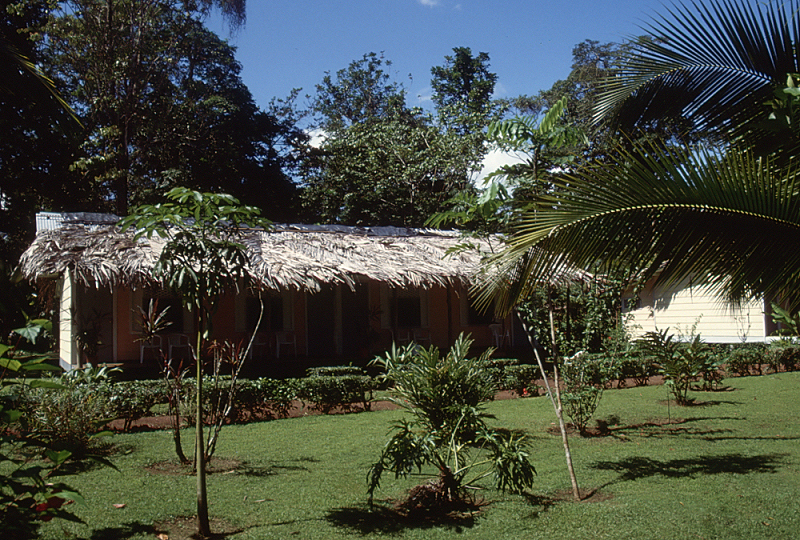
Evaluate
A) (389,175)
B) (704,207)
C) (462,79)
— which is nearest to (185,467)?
(704,207)

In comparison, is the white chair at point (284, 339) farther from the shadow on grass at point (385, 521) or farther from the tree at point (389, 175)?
the shadow on grass at point (385, 521)

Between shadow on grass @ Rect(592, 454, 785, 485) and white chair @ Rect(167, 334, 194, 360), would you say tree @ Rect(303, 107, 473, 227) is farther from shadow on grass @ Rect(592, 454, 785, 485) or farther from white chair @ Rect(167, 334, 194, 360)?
shadow on grass @ Rect(592, 454, 785, 485)

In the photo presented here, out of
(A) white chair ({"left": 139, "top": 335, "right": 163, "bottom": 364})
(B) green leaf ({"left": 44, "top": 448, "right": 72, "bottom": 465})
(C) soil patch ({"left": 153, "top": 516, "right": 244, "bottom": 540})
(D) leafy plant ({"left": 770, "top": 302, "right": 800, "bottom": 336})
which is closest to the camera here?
(B) green leaf ({"left": 44, "top": 448, "right": 72, "bottom": 465})

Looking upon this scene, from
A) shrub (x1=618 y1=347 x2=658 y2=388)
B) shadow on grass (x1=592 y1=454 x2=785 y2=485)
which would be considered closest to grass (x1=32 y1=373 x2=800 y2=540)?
shadow on grass (x1=592 y1=454 x2=785 y2=485)

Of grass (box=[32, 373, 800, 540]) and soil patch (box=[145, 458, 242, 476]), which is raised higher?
soil patch (box=[145, 458, 242, 476])

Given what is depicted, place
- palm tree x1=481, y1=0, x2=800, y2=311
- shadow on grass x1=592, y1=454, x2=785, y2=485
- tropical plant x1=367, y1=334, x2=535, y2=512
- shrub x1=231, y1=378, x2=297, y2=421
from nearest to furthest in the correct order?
palm tree x1=481, y1=0, x2=800, y2=311
tropical plant x1=367, y1=334, x2=535, y2=512
shadow on grass x1=592, y1=454, x2=785, y2=485
shrub x1=231, y1=378, x2=297, y2=421

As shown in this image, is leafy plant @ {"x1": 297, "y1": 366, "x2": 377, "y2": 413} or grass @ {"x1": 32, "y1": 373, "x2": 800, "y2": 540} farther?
leafy plant @ {"x1": 297, "y1": 366, "x2": 377, "y2": 413}

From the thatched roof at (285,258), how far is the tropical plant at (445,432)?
4.92 meters

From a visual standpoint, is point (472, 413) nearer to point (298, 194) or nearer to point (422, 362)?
point (422, 362)

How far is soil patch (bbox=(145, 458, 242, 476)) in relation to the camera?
20.5ft

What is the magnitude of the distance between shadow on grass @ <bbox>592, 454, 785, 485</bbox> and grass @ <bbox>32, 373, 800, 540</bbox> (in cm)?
1

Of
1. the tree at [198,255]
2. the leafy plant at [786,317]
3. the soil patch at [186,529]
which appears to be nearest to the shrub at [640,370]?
the leafy plant at [786,317]

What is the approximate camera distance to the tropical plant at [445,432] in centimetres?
473

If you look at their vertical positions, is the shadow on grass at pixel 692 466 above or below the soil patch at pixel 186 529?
below
